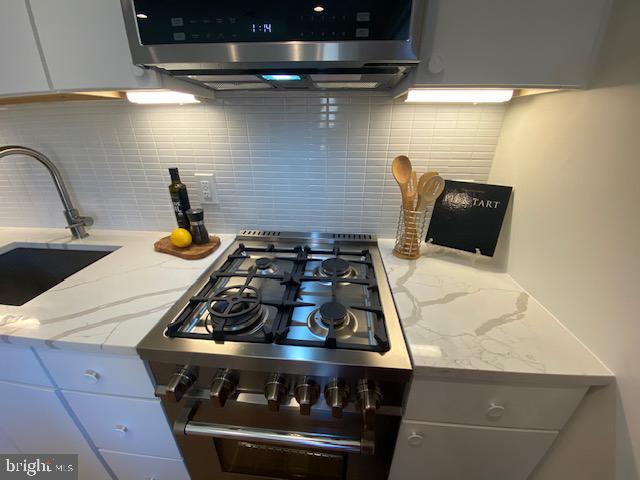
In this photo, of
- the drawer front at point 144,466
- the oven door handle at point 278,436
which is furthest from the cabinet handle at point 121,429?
the oven door handle at point 278,436

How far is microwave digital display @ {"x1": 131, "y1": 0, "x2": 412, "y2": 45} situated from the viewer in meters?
0.53

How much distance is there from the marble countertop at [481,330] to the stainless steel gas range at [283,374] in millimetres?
59

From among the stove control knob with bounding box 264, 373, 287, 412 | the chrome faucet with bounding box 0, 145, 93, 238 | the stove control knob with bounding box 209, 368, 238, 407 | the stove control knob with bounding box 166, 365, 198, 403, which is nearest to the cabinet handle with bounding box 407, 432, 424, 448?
the stove control knob with bounding box 264, 373, 287, 412

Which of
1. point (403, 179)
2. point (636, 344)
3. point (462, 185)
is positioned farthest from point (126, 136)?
point (636, 344)

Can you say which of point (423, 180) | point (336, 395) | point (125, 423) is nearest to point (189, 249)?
point (125, 423)

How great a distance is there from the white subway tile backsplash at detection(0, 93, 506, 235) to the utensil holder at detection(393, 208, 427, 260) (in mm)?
114

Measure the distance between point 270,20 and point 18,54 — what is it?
660mm

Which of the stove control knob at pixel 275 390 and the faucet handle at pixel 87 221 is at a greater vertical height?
the faucet handle at pixel 87 221

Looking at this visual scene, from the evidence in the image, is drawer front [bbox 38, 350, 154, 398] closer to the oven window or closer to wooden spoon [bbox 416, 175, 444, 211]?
the oven window

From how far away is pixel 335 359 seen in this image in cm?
61

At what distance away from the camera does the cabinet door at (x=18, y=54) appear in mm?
643

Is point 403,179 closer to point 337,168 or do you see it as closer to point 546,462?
point 337,168

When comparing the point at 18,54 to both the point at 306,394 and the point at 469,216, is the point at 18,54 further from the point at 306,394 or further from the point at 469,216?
the point at 469,216

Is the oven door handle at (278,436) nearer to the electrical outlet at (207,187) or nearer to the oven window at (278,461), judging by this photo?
the oven window at (278,461)
